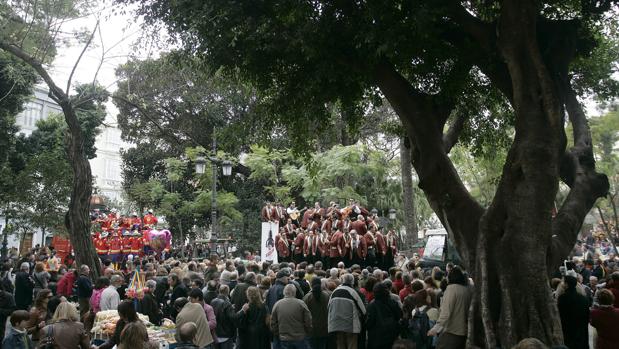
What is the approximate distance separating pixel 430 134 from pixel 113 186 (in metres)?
49.3

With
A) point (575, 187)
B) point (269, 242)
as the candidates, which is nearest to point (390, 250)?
point (269, 242)

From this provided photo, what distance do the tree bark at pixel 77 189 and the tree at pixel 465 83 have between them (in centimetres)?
406

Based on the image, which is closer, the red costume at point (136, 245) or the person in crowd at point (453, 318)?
the person in crowd at point (453, 318)

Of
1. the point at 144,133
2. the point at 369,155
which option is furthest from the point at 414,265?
the point at 144,133

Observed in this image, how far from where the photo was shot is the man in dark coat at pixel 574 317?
8.80 meters

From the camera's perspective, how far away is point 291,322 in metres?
8.99

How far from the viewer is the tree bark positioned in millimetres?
13500

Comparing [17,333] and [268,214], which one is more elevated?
[268,214]

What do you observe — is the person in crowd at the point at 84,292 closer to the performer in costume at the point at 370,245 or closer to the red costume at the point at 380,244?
the performer in costume at the point at 370,245

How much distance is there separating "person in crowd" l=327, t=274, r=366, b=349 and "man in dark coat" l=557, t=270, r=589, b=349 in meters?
2.92

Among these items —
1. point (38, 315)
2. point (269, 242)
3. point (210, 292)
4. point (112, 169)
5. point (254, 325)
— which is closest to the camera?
point (38, 315)

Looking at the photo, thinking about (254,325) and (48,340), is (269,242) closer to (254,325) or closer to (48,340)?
(254,325)

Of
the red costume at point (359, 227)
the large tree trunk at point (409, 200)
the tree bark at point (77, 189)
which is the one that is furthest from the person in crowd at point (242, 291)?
the large tree trunk at point (409, 200)

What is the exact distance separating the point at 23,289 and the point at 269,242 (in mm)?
11681
